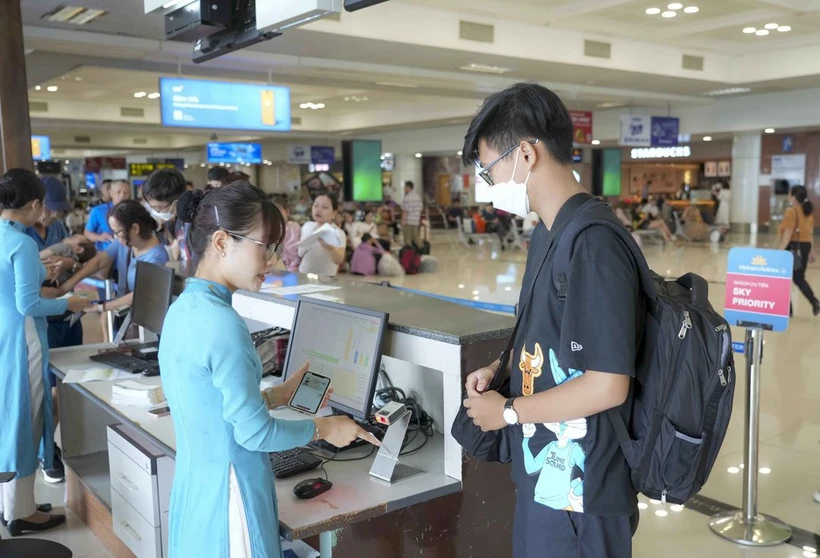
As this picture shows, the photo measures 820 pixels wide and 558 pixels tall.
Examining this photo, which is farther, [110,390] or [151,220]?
[151,220]

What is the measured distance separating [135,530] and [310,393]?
1.03 meters

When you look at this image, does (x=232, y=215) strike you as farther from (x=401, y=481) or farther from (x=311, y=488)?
(x=401, y=481)

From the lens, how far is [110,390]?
305 centimetres

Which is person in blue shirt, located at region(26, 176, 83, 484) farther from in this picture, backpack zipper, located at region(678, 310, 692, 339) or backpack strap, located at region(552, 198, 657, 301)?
backpack zipper, located at region(678, 310, 692, 339)

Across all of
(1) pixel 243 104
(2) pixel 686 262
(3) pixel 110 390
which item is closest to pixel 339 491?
(3) pixel 110 390

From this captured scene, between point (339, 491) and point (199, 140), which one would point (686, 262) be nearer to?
point (339, 491)

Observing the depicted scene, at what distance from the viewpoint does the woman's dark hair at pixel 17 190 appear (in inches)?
123

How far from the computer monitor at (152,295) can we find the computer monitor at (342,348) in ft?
3.43

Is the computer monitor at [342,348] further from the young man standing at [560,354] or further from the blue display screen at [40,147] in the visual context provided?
the blue display screen at [40,147]

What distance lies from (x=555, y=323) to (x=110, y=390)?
2.25 m

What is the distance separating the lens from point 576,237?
1.39 m

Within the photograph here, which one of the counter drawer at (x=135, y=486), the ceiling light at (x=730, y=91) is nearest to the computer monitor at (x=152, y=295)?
the counter drawer at (x=135, y=486)

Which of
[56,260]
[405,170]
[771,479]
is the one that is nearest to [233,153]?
[405,170]

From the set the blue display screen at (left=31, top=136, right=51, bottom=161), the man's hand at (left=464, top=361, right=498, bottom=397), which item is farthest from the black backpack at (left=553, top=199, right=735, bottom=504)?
the blue display screen at (left=31, top=136, right=51, bottom=161)
